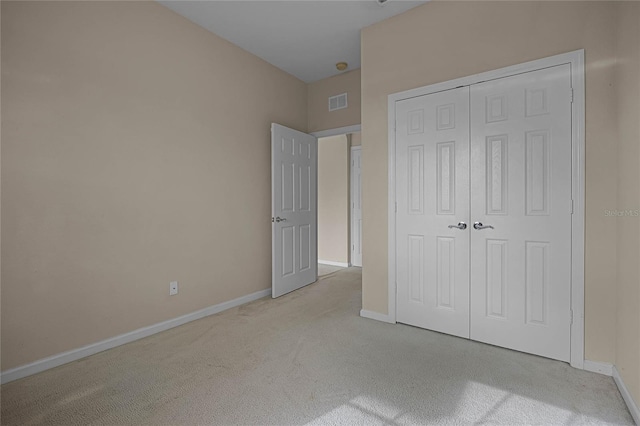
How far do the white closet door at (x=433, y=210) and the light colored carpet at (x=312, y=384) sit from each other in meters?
0.25

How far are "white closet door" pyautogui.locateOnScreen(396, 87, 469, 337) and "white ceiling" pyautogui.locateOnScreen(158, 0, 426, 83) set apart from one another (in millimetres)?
931

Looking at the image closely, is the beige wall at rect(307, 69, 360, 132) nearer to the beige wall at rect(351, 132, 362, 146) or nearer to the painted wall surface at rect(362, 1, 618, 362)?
the painted wall surface at rect(362, 1, 618, 362)

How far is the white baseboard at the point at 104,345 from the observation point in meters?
2.01

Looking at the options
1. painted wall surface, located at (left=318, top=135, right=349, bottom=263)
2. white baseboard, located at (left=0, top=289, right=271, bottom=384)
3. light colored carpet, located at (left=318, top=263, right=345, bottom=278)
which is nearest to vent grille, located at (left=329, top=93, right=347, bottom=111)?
painted wall surface, located at (left=318, top=135, right=349, bottom=263)

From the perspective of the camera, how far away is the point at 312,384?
6.32ft

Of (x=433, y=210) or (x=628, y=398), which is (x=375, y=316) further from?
(x=628, y=398)

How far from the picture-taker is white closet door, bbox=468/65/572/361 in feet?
7.05

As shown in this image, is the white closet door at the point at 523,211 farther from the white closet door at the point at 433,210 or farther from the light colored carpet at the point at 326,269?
the light colored carpet at the point at 326,269

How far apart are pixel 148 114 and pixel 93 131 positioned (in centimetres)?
46

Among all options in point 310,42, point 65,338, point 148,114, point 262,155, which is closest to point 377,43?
point 310,42

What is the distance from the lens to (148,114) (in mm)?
2674

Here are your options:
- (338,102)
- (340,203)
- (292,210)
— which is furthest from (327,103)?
(340,203)

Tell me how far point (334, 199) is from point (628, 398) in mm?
4619

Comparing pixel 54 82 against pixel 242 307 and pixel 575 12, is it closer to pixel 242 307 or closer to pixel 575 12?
pixel 242 307
